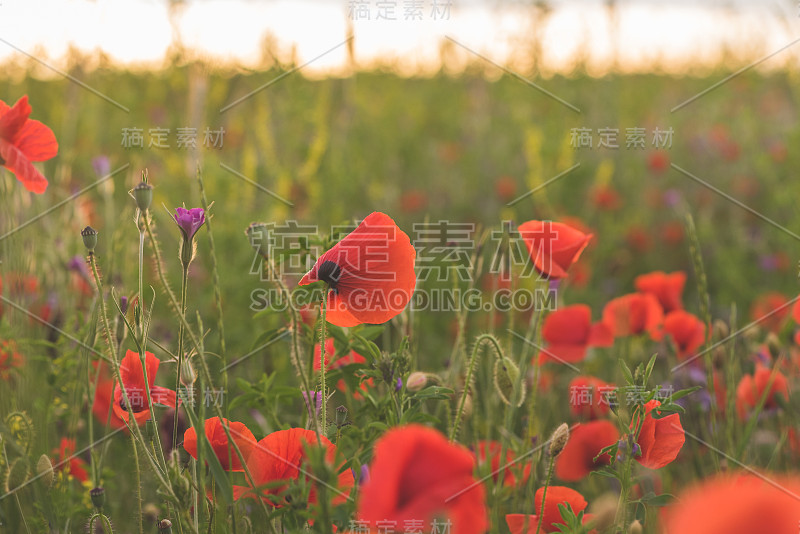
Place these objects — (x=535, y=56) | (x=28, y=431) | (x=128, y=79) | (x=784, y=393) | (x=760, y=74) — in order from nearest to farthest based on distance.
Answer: (x=28, y=431) → (x=784, y=393) → (x=535, y=56) → (x=128, y=79) → (x=760, y=74)

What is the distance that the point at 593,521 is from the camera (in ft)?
2.60

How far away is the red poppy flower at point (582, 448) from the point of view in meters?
1.14

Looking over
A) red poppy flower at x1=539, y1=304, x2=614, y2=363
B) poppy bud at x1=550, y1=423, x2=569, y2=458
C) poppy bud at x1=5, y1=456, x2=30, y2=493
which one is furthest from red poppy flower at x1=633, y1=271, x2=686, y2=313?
poppy bud at x1=5, y1=456, x2=30, y2=493

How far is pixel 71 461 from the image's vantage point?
1248mm

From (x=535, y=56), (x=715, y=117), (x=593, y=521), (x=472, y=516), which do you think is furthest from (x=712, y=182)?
(x=472, y=516)

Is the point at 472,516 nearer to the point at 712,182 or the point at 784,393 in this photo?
the point at 784,393

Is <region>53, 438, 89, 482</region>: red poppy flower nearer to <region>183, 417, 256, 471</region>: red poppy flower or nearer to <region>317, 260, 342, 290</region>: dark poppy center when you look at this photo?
<region>183, 417, 256, 471</region>: red poppy flower

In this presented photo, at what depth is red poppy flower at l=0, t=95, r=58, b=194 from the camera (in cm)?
100

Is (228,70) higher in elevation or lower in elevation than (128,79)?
lower

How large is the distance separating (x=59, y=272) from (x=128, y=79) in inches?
172

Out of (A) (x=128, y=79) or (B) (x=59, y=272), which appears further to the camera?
(A) (x=128, y=79)

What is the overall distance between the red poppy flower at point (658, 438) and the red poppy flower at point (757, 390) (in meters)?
0.58

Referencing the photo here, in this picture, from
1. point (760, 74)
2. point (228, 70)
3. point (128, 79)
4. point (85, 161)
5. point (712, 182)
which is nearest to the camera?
point (228, 70)

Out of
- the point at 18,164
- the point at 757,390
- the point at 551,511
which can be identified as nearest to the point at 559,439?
the point at 551,511
